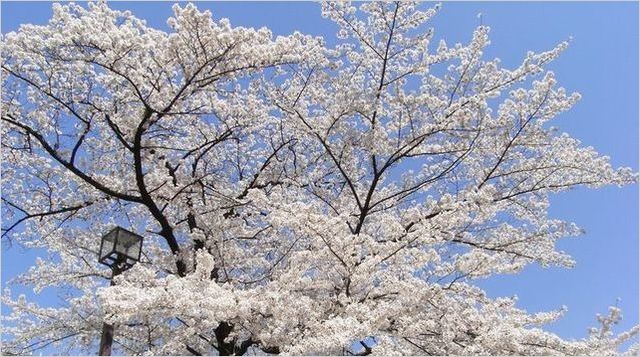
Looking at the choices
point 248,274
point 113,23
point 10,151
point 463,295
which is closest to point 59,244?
point 10,151

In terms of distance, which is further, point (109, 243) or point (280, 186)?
point (280, 186)

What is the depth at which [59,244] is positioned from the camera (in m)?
10.1

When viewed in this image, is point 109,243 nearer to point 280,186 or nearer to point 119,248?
point 119,248

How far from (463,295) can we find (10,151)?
6485 mm

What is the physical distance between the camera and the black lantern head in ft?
19.6

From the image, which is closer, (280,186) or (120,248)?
(120,248)

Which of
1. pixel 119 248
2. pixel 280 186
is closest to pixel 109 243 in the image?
pixel 119 248

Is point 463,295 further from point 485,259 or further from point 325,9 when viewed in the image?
point 325,9

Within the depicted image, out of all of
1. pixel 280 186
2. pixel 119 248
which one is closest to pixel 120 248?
pixel 119 248

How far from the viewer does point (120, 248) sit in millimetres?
5965

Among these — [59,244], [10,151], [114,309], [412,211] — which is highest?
[10,151]

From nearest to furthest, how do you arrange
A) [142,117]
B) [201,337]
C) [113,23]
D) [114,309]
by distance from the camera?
1. [114,309]
2. [113,23]
3. [142,117]
4. [201,337]

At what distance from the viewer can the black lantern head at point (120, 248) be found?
5.96 m

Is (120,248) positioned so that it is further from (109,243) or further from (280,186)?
(280,186)
